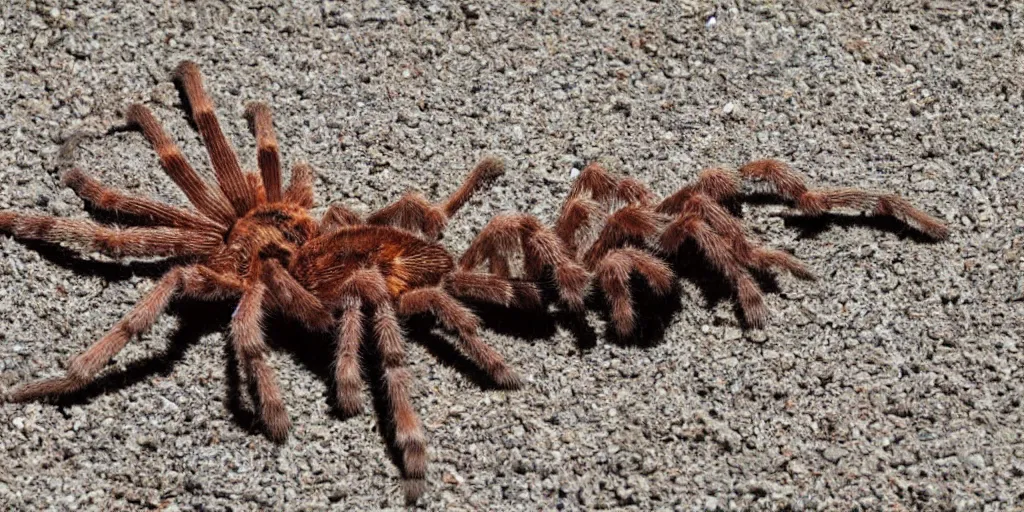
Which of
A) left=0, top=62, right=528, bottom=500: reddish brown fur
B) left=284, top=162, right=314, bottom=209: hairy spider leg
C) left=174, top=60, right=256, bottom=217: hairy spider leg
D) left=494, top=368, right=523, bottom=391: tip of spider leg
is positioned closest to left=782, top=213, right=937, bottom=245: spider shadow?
left=0, top=62, right=528, bottom=500: reddish brown fur

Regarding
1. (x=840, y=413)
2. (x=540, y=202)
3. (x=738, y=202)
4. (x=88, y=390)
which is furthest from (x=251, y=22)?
(x=840, y=413)

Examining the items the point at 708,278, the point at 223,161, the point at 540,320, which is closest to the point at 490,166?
the point at 540,320

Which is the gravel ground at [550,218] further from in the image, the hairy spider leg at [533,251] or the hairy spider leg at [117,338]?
the hairy spider leg at [533,251]

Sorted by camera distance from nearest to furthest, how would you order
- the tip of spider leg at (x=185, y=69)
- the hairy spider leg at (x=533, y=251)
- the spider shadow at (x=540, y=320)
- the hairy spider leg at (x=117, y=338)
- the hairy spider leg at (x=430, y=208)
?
the hairy spider leg at (x=117, y=338) → the hairy spider leg at (x=533, y=251) → the spider shadow at (x=540, y=320) → the hairy spider leg at (x=430, y=208) → the tip of spider leg at (x=185, y=69)

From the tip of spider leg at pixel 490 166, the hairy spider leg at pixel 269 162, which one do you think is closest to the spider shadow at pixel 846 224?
the tip of spider leg at pixel 490 166

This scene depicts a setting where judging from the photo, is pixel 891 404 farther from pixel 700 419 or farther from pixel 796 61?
pixel 796 61

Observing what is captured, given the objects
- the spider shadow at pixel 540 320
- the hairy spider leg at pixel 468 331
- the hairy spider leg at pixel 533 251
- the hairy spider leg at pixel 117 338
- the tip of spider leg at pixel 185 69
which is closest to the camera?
the hairy spider leg at pixel 117 338

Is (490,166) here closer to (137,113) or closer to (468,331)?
(468,331)
